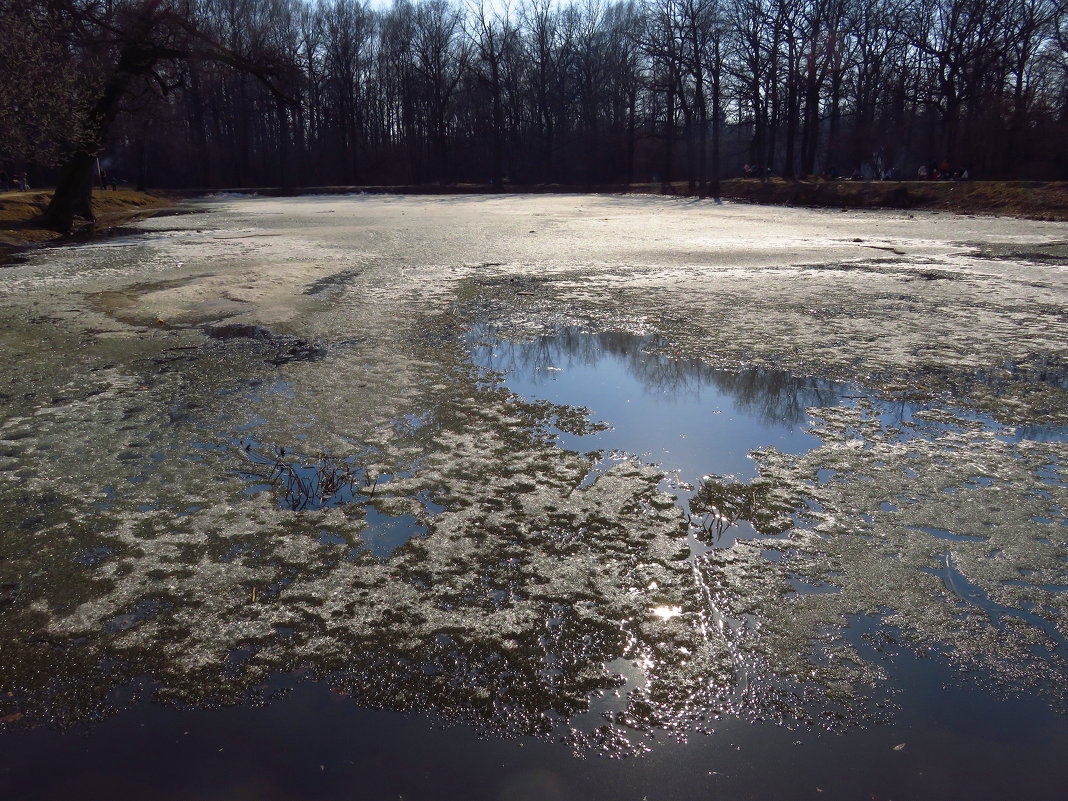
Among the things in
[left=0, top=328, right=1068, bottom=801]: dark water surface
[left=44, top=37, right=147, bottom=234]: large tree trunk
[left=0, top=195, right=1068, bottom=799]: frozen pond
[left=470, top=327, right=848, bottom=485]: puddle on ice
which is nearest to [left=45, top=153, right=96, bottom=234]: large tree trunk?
[left=44, top=37, right=147, bottom=234]: large tree trunk

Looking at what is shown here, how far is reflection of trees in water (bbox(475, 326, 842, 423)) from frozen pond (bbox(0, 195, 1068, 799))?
0.05 m

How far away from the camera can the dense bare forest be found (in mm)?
16469

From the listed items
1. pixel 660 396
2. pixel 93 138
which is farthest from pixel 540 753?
pixel 93 138

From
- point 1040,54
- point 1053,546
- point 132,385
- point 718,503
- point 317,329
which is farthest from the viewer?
point 1040,54

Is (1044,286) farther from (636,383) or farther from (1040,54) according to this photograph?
(1040,54)

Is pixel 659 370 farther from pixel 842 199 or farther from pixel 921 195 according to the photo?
pixel 842 199

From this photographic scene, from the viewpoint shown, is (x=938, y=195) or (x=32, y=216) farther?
(x=938, y=195)

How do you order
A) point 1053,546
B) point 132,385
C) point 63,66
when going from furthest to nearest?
point 63,66 → point 132,385 → point 1053,546

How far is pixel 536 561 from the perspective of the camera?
3.12 metres

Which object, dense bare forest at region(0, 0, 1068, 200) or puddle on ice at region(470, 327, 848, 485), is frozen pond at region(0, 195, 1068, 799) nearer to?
puddle on ice at region(470, 327, 848, 485)

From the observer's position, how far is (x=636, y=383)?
18.9 feet

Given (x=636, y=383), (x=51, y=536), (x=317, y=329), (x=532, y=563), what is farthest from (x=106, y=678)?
(x=317, y=329)

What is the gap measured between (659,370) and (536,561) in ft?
10.6

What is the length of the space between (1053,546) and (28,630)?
13.2 feet
